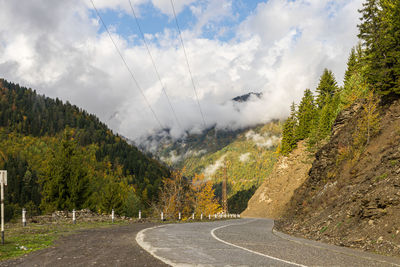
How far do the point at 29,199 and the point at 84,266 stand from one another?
431ft

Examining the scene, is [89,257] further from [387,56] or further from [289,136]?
[289,136]

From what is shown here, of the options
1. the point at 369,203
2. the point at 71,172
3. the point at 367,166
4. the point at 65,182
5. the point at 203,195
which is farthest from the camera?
the point at 203,195

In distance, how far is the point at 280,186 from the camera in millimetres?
79750

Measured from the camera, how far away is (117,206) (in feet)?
200

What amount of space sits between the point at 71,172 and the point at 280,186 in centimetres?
5730

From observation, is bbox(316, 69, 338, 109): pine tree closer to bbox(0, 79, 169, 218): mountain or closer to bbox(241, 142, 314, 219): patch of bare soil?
bbox(241, 142, 314, 219): patch of bare soil

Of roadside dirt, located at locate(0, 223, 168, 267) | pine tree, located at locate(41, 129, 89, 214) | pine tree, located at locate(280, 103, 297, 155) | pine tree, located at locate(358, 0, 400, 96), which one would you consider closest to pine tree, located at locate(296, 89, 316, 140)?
pine tree, located at locate(280, 103, 297, 155)

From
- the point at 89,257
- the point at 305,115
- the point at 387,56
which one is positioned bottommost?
the point at 89,257

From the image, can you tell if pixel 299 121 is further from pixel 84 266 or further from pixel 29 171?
pixel 29 171

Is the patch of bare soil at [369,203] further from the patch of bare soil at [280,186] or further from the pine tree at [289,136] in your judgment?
the pine tree at [289,136]

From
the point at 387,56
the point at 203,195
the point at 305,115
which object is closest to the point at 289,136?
the point at 305,115

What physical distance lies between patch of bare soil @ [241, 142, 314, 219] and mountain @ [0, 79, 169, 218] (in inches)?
1212

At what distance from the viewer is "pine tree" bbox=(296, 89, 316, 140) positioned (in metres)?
71.2

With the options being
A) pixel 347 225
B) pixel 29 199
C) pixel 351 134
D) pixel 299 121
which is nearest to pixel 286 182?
pixel 299 121
